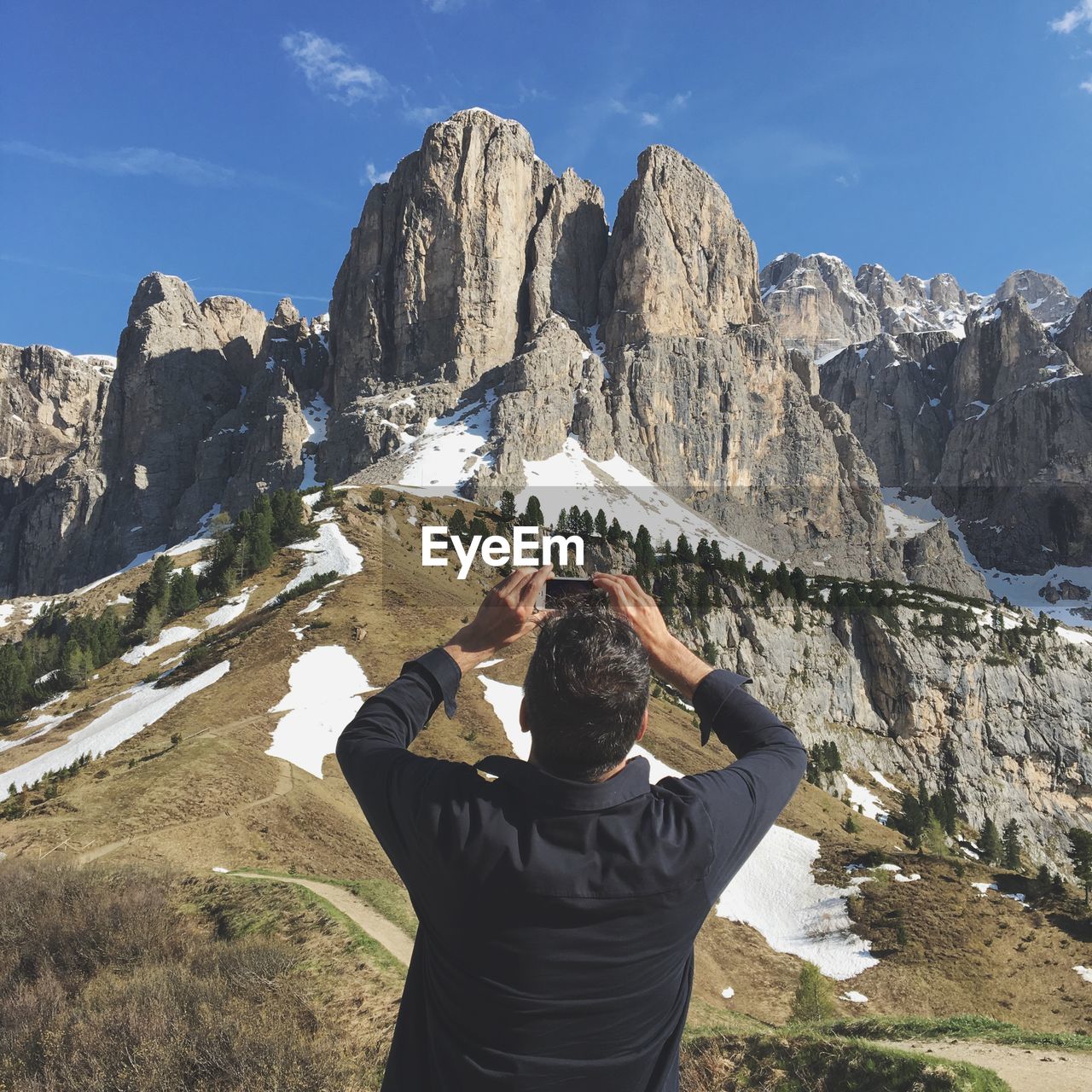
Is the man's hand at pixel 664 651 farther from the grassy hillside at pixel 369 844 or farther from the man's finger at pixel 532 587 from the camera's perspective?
the grassy hillside at pixel 369 844

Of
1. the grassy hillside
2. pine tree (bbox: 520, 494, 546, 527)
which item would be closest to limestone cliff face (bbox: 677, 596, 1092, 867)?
pine tree (bbox: 520, 494, 546, 527)

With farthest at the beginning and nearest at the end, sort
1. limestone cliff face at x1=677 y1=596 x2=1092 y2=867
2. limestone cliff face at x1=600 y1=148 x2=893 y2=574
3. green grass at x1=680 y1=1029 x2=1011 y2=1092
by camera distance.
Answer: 1. limestone cliff face at x1=600 y1=148 x2=893 y2=574
2. limestone cliff face at x1=677 y1=596 x2=1092 y2=867
3. green grass at x1=680 y1=1029 x2=1011 y2=1092

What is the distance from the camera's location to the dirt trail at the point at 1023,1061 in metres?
8.25

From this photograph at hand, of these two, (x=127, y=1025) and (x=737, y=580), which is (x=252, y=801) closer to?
(x=127, y=1025)

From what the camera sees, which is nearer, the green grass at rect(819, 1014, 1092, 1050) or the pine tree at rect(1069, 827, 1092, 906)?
the green grass at rect(819, 1014, 1092, 1050)

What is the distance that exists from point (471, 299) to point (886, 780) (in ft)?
366

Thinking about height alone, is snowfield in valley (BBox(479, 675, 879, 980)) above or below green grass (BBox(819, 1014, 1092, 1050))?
below

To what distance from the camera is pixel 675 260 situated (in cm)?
15812

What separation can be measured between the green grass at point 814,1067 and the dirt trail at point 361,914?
4352 millimetres

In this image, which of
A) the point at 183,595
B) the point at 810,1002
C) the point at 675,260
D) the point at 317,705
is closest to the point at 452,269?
the point at 675,260

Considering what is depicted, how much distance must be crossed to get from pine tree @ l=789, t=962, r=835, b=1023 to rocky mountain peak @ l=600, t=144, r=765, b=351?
472ft

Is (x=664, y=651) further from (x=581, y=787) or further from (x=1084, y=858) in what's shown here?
(x=1084, y=858)

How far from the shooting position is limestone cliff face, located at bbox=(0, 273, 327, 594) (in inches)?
6024

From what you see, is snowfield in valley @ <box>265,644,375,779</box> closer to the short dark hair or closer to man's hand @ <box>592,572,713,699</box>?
man's hand @ <box>592,572,713,699</box>
